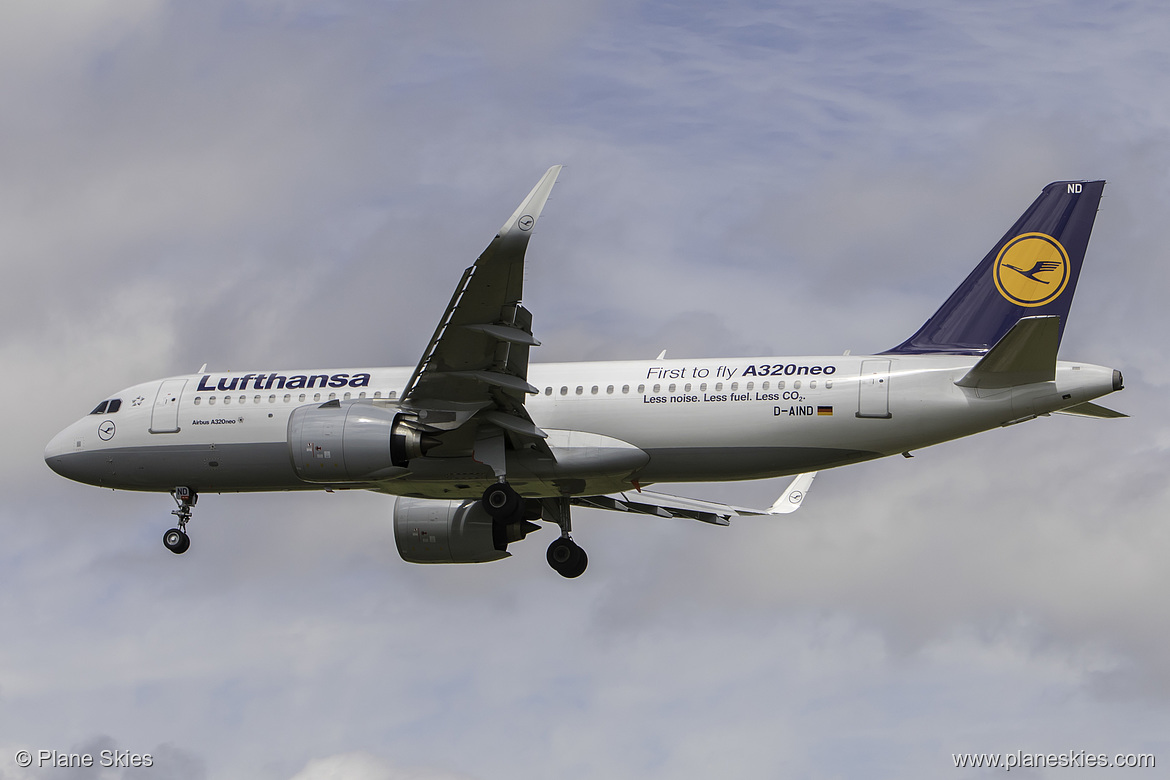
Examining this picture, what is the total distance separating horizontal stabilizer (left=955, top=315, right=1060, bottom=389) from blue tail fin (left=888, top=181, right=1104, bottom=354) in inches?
79.9

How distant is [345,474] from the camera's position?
2792 cm

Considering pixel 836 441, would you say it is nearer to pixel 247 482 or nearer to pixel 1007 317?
pixel 1007 317

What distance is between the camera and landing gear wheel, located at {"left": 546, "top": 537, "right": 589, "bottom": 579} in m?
32.5

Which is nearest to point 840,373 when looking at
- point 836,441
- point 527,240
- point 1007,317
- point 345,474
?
point 836,441

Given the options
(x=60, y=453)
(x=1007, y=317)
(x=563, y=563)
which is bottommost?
(x=563, y=563)

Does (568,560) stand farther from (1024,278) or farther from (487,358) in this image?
(1024,278)

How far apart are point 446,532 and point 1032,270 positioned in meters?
13.9

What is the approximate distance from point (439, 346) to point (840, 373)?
768cm

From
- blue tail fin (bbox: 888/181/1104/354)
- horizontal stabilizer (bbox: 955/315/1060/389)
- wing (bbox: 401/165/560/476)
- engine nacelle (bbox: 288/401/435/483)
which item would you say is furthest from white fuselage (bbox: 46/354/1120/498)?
blue tail fin (bbox: 888/181/1104/354)

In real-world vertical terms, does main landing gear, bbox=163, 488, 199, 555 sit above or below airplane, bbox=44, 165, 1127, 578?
below

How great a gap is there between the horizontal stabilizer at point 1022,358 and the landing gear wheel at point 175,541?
1681 centimetres

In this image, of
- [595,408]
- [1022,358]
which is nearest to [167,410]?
[595,408]

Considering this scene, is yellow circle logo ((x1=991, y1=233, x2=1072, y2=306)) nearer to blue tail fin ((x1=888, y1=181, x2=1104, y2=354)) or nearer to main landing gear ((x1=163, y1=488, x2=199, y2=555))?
blue tail fin ((x1=888, y1=181, x2=1104, y2=354))

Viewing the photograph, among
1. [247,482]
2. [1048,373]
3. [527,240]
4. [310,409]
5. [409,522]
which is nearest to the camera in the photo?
[527,240]
